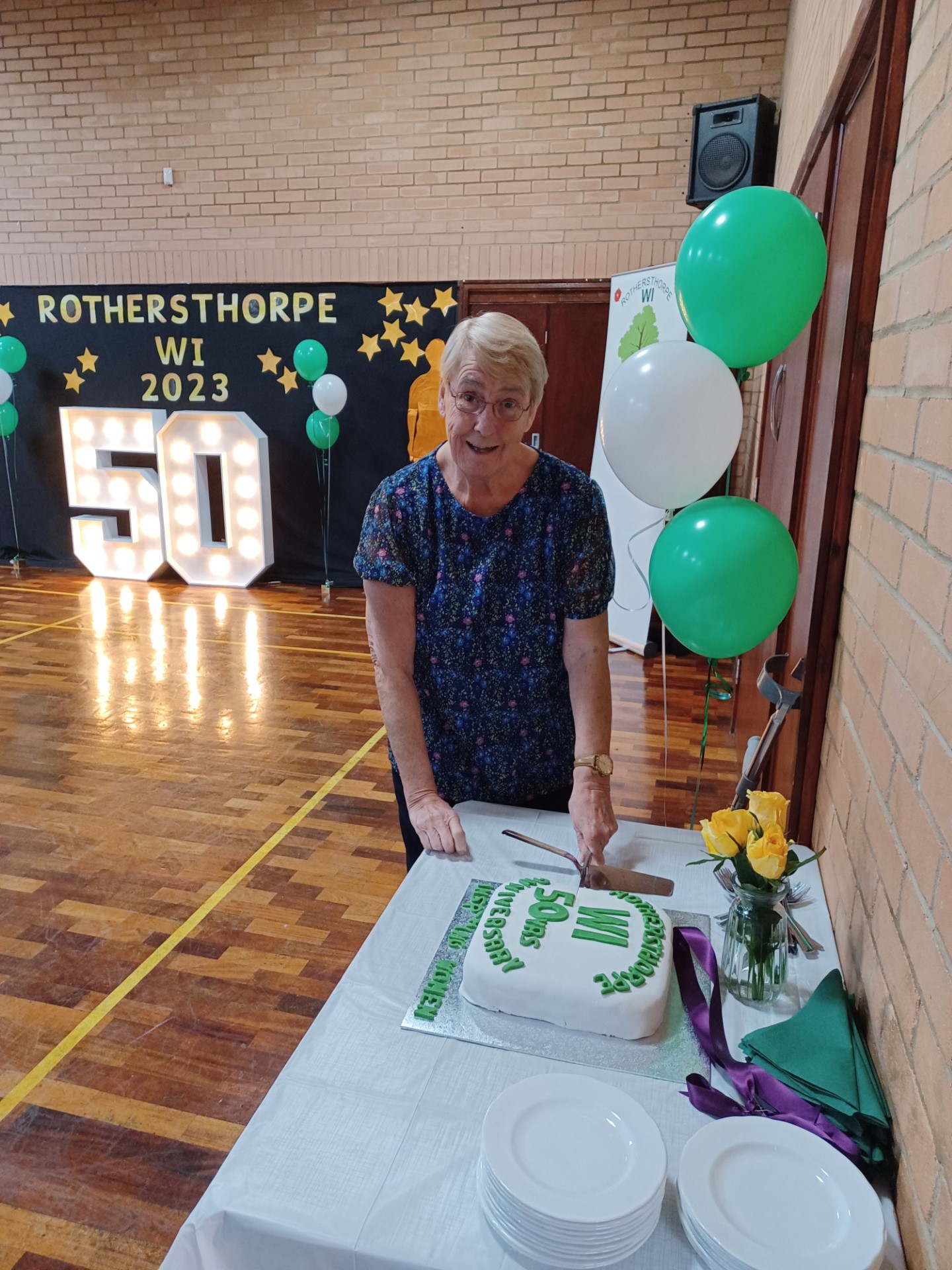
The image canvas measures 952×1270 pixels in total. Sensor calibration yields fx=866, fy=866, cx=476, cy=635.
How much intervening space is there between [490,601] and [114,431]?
637 cm

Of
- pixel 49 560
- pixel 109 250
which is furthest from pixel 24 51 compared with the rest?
pixel 49 560

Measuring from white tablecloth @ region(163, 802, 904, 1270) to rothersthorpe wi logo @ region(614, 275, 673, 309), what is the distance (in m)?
4.53

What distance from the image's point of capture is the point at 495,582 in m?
1.58

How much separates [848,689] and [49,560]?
7.86 meters

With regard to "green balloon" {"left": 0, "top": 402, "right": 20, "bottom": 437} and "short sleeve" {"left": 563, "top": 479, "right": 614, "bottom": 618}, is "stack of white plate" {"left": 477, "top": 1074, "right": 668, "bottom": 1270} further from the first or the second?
"green balloon" {"left": 0, "top": 402, "right": 20, "bottom": 437}

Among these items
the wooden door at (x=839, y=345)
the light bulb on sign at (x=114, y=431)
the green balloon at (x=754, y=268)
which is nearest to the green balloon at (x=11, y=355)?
the light bulb on sign at (x=114, y=431)

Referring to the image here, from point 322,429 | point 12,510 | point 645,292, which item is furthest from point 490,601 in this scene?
point 12,510

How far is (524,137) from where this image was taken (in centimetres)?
602

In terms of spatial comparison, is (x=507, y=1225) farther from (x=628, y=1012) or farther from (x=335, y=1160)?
(x=628, y=1012)

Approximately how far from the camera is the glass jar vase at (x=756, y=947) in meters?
1.12

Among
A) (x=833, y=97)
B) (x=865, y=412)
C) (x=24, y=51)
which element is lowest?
(x=865, y=412)

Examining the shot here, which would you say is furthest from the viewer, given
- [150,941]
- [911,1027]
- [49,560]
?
[49,560]

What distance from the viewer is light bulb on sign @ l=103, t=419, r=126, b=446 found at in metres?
6.99

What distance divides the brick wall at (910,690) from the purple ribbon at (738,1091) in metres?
0.08
